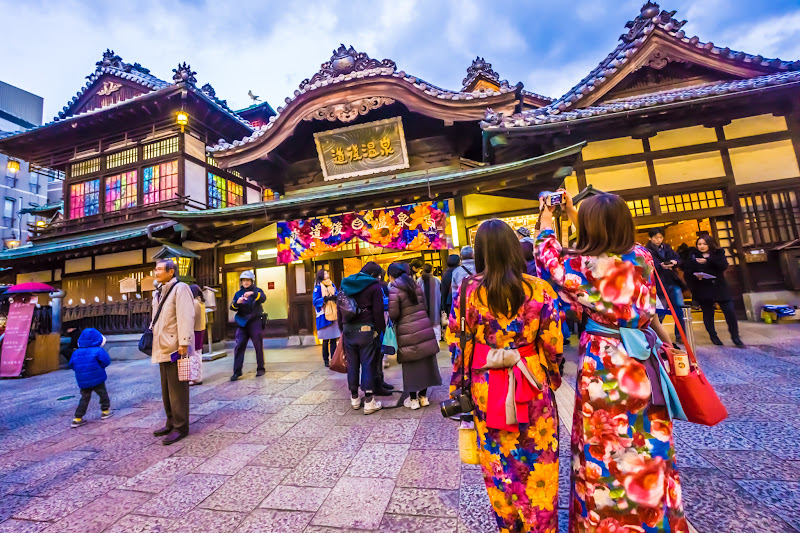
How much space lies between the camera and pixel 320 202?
8844 millimetres

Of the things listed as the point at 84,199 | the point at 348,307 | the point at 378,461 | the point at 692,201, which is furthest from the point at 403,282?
the point at 84,199

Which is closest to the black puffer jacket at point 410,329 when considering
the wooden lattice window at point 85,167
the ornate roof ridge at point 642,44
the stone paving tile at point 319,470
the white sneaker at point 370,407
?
the white sneaker at point 370,407

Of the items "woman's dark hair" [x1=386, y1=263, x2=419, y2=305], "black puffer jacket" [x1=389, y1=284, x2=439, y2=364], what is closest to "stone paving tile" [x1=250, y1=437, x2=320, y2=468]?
"black puffer jacket" [x1=389, y1=284, x2=439, y2=364]

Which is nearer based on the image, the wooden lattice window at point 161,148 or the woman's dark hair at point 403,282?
the woman's dark hair at point 403,282

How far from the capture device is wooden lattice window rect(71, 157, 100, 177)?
14281mm

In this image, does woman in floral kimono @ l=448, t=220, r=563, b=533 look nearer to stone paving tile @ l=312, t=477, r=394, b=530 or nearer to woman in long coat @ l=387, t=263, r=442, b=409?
stone paving tile @ l=312, t=477, r=394, b=530

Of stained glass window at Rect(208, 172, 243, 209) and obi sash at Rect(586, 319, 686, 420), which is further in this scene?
stained glass window at Rect(208, 172, 243, 209)

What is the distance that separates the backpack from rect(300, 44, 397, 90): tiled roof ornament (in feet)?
25.4

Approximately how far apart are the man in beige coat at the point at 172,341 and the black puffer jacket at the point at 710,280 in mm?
8804

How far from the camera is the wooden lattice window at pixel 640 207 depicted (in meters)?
8.59

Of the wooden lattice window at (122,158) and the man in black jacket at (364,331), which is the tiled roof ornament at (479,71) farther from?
the wooden lattice window at (122,158)

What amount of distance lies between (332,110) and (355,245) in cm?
400

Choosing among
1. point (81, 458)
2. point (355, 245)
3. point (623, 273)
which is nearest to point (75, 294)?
point (355, 245)

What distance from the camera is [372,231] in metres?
9.05
